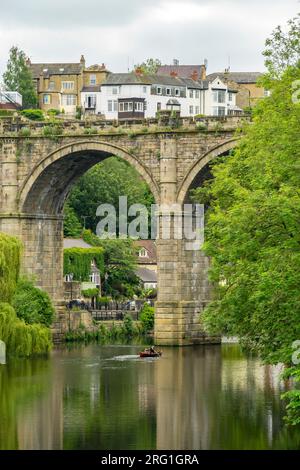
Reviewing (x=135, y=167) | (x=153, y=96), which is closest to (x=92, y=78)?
(x=153, y=96)

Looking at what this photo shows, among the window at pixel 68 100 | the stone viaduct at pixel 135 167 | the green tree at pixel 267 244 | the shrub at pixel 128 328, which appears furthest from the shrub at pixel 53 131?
the window at pixel 68 100

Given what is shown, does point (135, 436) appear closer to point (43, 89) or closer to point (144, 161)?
point (144, 161)

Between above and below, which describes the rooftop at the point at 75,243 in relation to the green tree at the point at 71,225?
below

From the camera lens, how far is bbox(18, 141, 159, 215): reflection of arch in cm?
9544

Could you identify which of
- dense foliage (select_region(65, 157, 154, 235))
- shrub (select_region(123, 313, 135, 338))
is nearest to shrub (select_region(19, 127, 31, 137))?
shrub (select_region(123, 313, 135, 338))

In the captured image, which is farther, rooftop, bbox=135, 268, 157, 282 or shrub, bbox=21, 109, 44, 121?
shrub, bbox=21, 109, 44, 121

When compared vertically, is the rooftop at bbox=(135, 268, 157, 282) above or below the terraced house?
below

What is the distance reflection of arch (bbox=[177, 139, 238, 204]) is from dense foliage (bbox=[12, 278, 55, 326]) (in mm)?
9115

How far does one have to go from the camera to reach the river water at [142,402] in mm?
58781

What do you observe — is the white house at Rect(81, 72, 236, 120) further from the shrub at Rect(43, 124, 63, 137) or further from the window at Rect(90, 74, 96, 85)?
the shrub at Rect(43, 124, 63, 137)

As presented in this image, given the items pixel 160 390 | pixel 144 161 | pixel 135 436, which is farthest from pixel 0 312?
pixel 135 436

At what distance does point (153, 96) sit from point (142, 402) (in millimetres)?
85330

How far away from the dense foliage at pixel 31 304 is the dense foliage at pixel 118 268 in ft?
78.4

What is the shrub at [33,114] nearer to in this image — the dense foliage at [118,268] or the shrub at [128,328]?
the dense foliage at [118,268]
